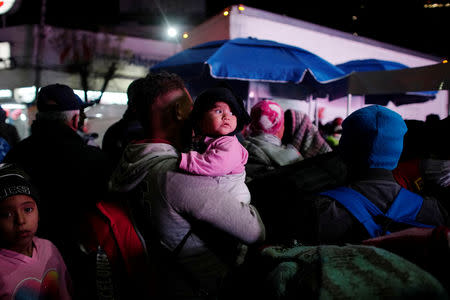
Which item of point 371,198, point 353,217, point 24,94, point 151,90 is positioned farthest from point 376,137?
point 24,94

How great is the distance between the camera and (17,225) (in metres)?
1.91

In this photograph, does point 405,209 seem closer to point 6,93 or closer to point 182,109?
point 182,109

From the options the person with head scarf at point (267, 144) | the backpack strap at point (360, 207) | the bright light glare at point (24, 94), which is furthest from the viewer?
the bright light glare at point (24, 94)

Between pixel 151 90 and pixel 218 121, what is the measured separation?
38 centimetres

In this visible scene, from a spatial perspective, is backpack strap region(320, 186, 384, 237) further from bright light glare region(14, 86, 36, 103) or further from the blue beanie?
bright light glare region(14, 86, 36, 103)

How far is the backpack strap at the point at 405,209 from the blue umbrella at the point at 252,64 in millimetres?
3788

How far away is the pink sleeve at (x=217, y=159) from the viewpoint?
1436 mm

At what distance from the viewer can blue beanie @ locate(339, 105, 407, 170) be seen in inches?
60.2

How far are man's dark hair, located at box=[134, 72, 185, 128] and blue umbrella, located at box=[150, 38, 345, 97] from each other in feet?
10.7

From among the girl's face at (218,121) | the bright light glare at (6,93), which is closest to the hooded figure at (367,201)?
the girl's face at (218,121)

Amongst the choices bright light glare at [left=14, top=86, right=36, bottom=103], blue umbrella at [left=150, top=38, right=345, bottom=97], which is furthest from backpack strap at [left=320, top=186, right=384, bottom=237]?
bright light glare at [left=14, top=86, right=36, bottom=103]

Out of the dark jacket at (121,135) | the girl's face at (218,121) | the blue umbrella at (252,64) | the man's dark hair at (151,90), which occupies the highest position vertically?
the blue umbrella at (252,64)

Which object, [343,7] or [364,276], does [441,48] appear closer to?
[343,7]

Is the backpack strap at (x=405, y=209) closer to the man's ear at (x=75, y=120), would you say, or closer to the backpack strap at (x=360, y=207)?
the backpack strap at (x=360, y=207)
